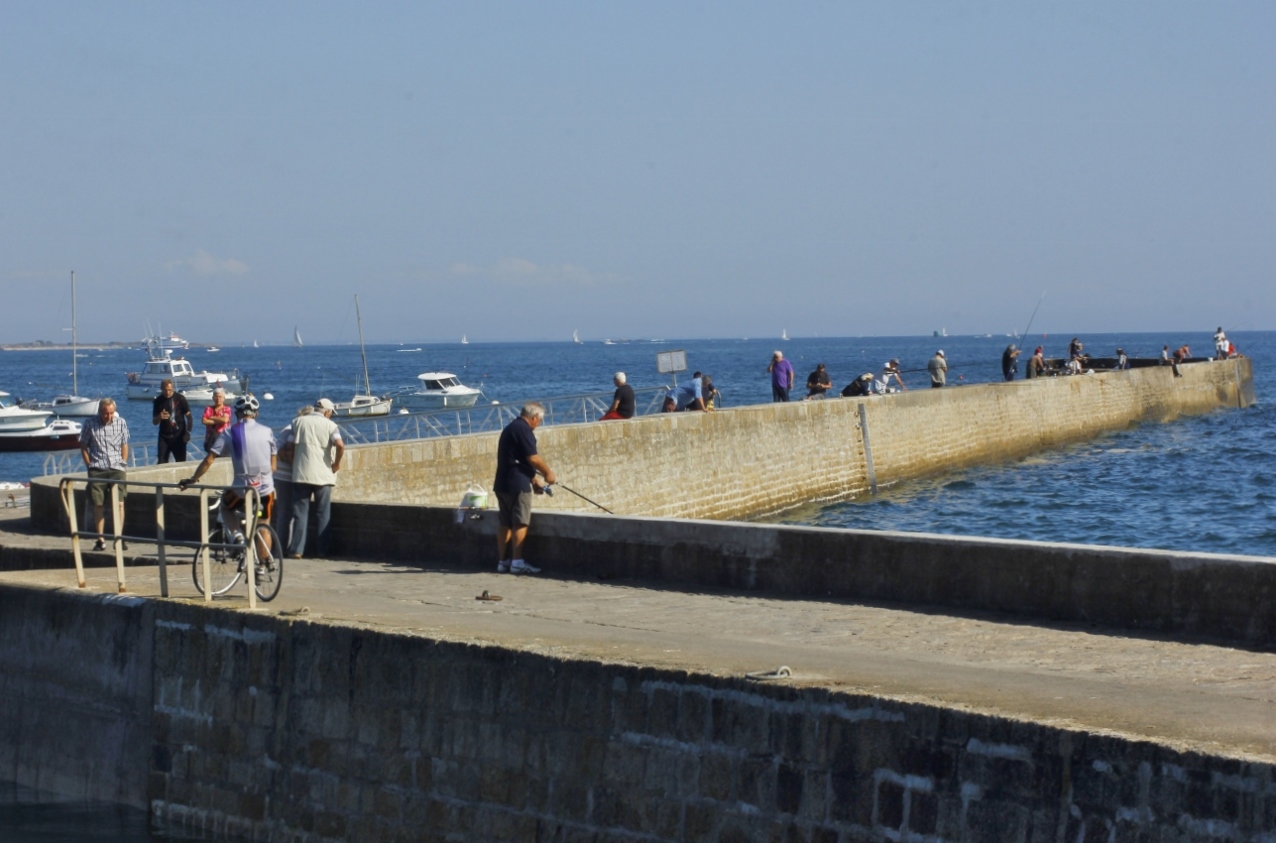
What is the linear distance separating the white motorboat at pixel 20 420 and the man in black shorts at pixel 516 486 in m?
55.6

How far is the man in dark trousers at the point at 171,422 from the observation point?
19.6 metres

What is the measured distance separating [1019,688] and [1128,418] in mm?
47586

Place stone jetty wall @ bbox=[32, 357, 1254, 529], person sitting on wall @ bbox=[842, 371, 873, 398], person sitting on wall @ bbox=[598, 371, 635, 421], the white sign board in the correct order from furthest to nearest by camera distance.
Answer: person sitting on wall @ bbox=[842, 371, 873, 398]
the white sign board
person sitting on wall @ bbox=[598, 371, 635, 421]
stone jetty wall @ bbox=[32, 357, 1254, 529]

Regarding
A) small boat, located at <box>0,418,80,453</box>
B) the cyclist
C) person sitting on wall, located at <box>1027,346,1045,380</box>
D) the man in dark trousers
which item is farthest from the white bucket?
small boat, located at <box>0,418,80,453</box>

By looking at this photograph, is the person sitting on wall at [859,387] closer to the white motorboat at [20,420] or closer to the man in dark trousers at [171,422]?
the man in dark trousers at [171,422]

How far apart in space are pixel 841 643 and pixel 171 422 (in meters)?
13.4

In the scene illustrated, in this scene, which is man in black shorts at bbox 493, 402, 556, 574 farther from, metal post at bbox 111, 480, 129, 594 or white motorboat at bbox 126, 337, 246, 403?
white motorboat at bbox 126, 337, 246, 403

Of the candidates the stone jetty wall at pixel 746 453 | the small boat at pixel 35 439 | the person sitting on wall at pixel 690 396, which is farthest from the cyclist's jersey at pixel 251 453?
the small boat at pixel 35 439

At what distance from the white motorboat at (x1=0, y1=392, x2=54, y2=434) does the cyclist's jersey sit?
5493 centimetres

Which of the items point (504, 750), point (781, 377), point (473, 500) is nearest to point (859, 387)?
point (781, 377)

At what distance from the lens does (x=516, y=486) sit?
1175cm

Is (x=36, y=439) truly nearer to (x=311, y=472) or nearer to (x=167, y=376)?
(x=167, y=376)

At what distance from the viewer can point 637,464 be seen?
2303 cm

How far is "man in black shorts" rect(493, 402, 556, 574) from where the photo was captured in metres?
11.8
